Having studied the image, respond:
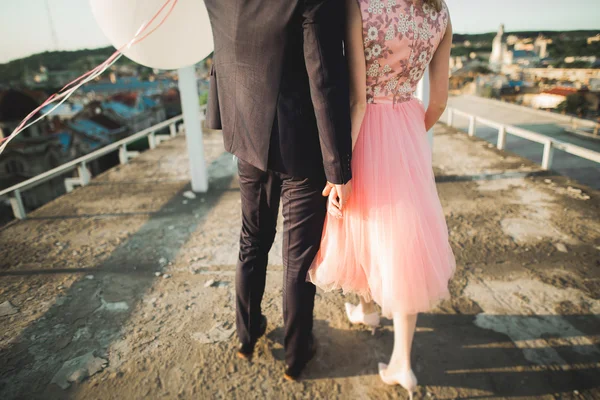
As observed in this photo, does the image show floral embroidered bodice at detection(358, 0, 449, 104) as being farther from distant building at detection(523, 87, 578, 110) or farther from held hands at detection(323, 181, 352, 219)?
distant building at detection(523, 87, 578, 110)

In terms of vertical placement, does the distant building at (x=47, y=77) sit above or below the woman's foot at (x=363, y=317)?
above

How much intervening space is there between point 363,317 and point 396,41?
1.41m

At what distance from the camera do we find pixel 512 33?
4087 inches

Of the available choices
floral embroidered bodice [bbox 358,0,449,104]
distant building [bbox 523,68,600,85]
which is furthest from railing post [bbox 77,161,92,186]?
distant building [bbox 523,68,600,85]

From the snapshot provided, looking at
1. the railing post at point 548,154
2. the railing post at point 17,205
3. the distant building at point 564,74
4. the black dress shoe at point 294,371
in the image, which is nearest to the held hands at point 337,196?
the black dress shoe at point 294,371

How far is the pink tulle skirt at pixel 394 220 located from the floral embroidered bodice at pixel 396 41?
9cm

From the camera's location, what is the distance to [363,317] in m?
1.97

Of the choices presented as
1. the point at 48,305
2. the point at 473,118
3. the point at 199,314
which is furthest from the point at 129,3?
the point at 473,118

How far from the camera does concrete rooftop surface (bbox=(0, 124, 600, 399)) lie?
163 centimetres

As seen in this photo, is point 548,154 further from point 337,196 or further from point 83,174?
point 83,174

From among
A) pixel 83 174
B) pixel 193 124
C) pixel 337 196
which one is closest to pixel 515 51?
pixel 193 124

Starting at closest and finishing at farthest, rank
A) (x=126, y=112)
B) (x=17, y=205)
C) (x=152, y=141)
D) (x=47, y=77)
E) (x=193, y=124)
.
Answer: (x=17, y=205) < (x=193, y=124) < (x=152, y=141) < (x=126, y=112) < (x=47, y=77)

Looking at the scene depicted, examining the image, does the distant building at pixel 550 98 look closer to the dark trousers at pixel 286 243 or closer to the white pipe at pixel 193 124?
the white pipe at pixel 193 124

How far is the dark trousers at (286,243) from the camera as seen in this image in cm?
144
